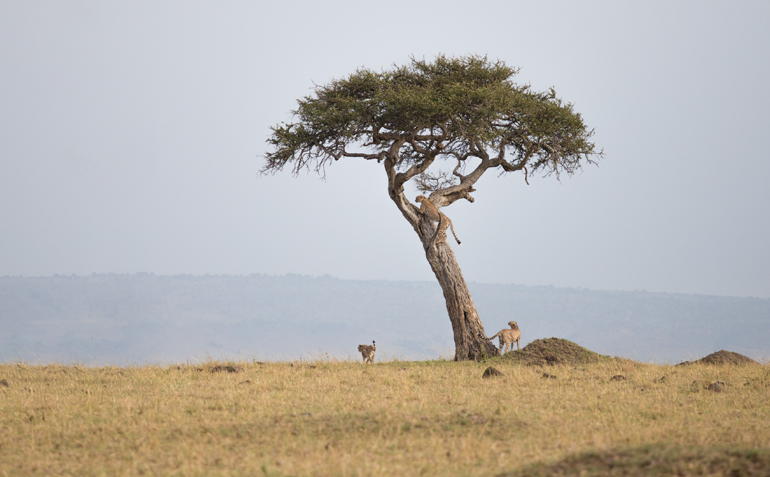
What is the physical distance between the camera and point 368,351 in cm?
1694

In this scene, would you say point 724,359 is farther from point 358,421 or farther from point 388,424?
point 358,421

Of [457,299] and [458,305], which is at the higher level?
[457,299]

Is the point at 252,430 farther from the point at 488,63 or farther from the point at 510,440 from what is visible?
the point at 488,63

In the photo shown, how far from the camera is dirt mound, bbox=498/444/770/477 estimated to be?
5316mm

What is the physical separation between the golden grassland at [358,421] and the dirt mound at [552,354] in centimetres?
208

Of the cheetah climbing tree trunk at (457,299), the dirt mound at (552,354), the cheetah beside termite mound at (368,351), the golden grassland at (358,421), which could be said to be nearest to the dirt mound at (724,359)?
the dirt mound at (552,354)

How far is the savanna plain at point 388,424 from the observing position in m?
5.99

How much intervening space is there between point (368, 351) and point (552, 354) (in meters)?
4.83

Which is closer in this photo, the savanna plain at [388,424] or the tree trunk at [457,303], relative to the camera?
the savanna plain at [388,424]

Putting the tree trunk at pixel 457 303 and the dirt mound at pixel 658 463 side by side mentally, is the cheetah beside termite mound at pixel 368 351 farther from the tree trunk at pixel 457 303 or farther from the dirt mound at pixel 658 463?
the dirt mound at pixel 658 463

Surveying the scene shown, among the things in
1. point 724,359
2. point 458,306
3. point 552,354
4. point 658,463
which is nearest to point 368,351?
point 458,306

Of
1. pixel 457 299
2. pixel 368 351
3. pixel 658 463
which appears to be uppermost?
pixel 457 299

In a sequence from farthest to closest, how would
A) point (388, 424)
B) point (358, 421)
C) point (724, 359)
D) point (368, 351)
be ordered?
point (368, 351) < point (724, 359) < point (358, 421) < point (388, 424)

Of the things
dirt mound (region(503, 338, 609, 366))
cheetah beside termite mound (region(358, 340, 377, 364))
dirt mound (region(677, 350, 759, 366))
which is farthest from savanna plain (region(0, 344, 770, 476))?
cheetah beside termite mound (region(358, 340, 377, 364))
